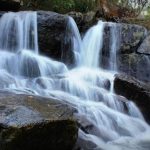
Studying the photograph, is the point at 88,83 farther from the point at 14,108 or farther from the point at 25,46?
the point at 14,108

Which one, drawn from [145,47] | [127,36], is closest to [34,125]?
[145,47]

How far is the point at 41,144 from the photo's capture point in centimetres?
518

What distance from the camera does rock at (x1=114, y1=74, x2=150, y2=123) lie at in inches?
325

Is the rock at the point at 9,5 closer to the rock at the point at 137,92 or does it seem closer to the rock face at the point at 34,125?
the rock at the point at 137,92

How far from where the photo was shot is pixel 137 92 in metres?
8.33

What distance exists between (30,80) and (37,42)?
A: 5.32 feet

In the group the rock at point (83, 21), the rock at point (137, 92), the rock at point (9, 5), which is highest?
the rock at point (9, 5)

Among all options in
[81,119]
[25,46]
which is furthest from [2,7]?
[81,119]

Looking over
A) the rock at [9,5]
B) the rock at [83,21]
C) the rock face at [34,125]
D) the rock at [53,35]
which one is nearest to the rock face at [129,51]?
the rock at [83,21]

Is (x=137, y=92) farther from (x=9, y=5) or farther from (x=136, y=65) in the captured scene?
(x=9, y=5)

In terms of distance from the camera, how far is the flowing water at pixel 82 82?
267 inches

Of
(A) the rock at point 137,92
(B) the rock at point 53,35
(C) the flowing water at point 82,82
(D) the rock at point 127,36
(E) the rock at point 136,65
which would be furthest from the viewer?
(D) the rock at point 127,36

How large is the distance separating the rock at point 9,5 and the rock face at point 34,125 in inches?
210

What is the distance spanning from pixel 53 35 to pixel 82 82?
1.66 metres
